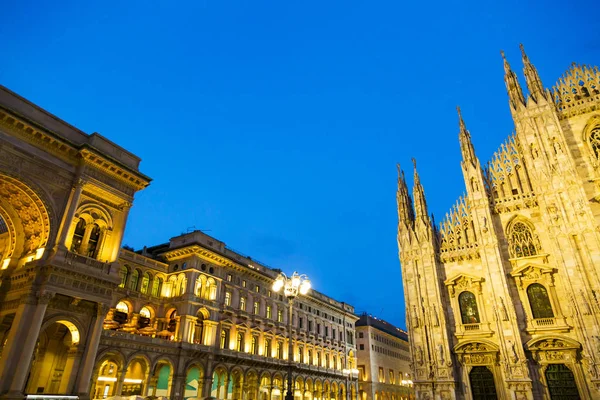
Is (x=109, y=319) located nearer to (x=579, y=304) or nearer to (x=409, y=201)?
(x=409, y=201)

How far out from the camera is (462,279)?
3064cm

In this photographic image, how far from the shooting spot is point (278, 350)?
49906mm

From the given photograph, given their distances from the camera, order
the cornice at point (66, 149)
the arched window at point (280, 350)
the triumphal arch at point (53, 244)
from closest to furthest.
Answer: the triumphal arch at point (53, 244), the cornice at point (66, 149), the arched window at point (280, 350)

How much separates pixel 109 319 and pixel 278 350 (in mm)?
22764

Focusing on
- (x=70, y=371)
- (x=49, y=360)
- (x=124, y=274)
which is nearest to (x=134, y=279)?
(x=124, y=274)

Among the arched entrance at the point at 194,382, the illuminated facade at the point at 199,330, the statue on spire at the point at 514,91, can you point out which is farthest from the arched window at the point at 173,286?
the statue on spire at the point at 514,91

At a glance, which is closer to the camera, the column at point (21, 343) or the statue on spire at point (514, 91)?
the column at point (21, 343)

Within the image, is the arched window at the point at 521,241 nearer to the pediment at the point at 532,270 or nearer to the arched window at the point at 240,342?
the pediment at the point at 532,270

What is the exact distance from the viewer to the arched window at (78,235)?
81.0 ft

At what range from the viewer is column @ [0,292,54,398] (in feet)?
63.5

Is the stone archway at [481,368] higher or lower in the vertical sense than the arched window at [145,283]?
lower

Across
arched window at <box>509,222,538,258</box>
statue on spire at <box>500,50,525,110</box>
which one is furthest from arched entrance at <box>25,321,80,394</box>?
statue on spire at <box>500,50,525,110</box>

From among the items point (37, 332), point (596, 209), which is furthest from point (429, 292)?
point (37, 332)

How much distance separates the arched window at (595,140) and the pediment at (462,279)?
1294 centimetres
